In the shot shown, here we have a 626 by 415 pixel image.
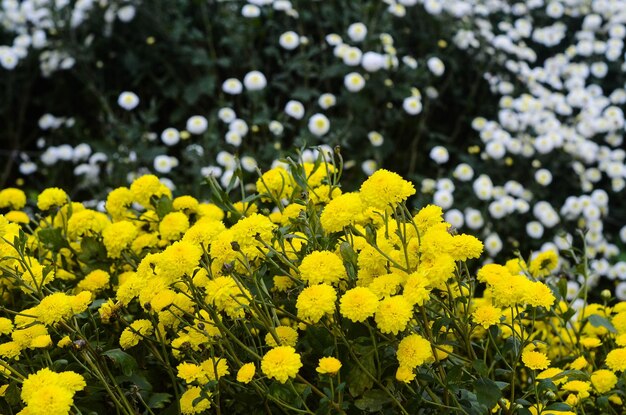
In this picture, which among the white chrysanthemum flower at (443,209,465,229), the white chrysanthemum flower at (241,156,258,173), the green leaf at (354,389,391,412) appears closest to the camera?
the green leaf at (354,389,391,412)

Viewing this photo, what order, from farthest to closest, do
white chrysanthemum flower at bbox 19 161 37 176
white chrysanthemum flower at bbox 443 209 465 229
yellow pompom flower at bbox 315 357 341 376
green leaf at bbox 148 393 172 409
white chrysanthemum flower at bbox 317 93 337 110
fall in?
white chrysanthemum flower at bbox 19 161 37 176 → white chrysanthemum flower at bbox 317 93 337 110 → white chrysanthemum flower at bbox 443 209 465 229 → green leaf at bbox 148 393 172 409 → yellow pompom flower at bbox 315 357 341 376

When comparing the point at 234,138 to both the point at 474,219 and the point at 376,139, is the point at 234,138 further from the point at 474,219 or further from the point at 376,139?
the point at 474,219

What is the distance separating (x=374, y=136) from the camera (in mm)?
3654

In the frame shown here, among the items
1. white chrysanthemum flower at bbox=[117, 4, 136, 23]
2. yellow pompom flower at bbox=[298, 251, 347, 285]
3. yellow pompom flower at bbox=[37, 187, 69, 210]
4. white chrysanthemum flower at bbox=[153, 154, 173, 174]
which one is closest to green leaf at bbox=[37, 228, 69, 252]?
yellow pompom flower at bbox=[37, 187, 69, 210]

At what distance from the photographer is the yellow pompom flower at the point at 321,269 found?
1.35 meters

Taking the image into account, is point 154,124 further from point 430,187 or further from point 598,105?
point 598,105

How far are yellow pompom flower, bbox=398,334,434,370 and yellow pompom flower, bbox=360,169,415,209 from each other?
22 centimetres

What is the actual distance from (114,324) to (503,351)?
0.79m

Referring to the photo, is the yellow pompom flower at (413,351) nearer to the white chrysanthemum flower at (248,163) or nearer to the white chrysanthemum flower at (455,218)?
the white chrysanthemum flower at (248,163)

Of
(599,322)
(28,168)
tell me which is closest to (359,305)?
(599,322)

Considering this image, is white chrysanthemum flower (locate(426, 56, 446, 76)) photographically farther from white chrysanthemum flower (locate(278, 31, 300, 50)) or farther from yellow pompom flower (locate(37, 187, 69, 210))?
yellow pompom flower (locate(37, 187, 69, 210))

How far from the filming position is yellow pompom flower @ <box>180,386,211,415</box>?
1.38 m

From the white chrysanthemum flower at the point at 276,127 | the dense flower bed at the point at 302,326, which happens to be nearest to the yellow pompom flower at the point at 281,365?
the dense flower bed at the point at 302,326

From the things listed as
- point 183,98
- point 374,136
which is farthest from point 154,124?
point 374,136
